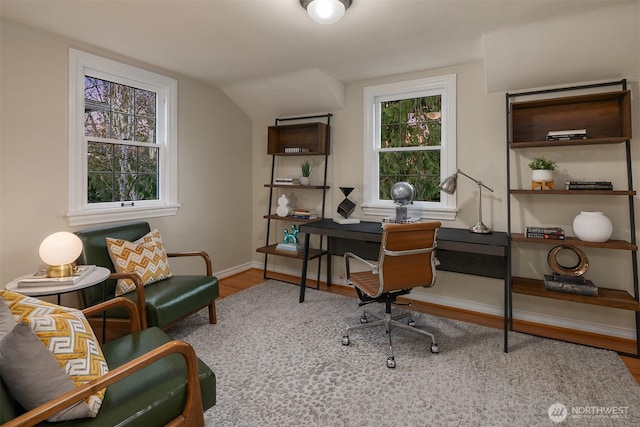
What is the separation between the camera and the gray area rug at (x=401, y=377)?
179 cm

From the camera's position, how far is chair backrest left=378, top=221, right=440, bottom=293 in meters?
2.29

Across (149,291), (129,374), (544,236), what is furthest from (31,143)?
(544,236)

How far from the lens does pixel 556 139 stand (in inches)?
104

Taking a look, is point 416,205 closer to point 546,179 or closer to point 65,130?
point 546,179

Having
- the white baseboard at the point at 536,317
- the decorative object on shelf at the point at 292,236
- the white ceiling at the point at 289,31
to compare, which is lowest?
the white baseboard at the point at 536,317

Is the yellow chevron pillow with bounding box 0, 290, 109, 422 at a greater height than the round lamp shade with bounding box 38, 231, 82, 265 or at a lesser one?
lesser

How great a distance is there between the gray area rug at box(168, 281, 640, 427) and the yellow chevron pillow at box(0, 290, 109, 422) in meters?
0.76

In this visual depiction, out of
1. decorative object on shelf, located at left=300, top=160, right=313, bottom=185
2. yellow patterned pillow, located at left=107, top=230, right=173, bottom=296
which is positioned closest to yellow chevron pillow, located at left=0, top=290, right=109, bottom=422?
yellow patterned pillow, located at left=107, top=230, right=173, bottom=296

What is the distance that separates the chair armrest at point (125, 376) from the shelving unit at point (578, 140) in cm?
215

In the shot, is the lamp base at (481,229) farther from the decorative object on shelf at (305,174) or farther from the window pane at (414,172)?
the decorative object on shelf at (305,174)

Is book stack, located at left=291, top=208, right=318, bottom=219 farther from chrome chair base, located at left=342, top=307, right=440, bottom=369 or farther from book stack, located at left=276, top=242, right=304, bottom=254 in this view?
chrome chair base, located at left=342, top=307, right=440, bottom=369

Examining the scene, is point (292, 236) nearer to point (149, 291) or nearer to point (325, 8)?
point (149, 291)

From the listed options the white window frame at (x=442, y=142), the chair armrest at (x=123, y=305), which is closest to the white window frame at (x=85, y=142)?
the chair armrest at (x=123, y=305)

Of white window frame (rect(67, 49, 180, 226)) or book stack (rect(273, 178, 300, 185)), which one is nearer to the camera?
white window frame (rect(67, 49, 180, 226))
